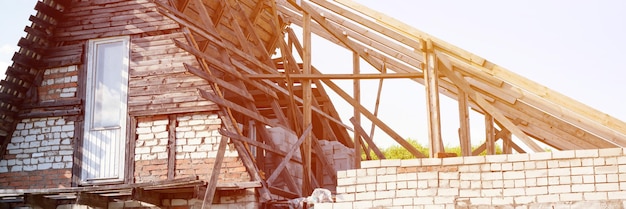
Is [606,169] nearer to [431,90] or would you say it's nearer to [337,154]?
[431,90]

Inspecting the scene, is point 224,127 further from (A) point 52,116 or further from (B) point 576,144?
(B) point 576,144

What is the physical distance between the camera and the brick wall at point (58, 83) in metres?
15.1

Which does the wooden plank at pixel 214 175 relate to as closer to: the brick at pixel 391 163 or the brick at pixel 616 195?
the brick at pixel 391 163

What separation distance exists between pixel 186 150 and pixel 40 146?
2.87 m

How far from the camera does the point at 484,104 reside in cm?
1173

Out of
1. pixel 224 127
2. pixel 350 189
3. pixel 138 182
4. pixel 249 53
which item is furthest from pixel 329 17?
pixel 350 189

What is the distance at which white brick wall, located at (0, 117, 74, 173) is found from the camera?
14773 mm

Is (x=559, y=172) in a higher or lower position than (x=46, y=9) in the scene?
lower

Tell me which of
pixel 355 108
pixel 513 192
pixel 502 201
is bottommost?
pixel 502 201

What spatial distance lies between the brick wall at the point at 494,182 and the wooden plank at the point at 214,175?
261 centimetres

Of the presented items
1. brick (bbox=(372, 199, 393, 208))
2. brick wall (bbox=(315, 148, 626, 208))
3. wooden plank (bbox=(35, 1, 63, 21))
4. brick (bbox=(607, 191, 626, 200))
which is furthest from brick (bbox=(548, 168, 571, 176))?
wooden plank (bbox=(35, 1, 63, 21))

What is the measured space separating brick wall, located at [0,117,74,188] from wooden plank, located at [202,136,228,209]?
3.13 m

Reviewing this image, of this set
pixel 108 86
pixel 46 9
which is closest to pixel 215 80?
pixel 108 86

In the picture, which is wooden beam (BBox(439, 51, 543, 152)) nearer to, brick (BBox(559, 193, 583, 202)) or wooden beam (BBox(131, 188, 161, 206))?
brick (BBox(559, 193, 583, 202))
